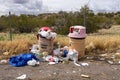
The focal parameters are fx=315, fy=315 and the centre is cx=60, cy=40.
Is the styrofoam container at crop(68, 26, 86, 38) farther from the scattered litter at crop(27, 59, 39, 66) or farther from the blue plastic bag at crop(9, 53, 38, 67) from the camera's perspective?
the scattered litter at crop(27, 59, 39, 66)

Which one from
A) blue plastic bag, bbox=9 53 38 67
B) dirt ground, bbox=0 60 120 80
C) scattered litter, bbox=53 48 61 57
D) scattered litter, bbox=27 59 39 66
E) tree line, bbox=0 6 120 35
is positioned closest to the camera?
dirt ground, bbox=0 60 120 80

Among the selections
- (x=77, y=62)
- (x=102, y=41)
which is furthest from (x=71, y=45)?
(x=102, y=41)

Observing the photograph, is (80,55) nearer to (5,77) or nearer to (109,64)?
(109,64)

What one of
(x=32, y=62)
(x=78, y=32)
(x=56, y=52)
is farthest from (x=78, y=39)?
(x=32, y=62)

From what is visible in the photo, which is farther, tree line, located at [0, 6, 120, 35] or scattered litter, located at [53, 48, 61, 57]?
tree line, located at [0, 6, 120, 35]

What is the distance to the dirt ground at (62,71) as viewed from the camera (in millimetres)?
7871

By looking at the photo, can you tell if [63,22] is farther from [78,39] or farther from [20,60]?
[20,60]

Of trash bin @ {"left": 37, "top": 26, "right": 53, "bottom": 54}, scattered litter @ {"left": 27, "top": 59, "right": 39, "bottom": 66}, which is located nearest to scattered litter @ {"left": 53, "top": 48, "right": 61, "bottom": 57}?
trash bin @ {"left": 37, "top": 26, "right": 53, "bottom": 54}

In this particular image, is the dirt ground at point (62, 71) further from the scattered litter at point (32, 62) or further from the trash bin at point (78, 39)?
the trash bin at point (78, 39)

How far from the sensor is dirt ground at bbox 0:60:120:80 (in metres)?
7.87

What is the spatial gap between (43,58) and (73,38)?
125cm

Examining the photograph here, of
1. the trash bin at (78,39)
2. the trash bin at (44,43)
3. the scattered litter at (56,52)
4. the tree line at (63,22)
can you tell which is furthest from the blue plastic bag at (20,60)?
the tree line at (63,22)

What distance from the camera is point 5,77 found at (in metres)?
7.88

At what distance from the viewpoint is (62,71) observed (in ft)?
Answer: 27.6
